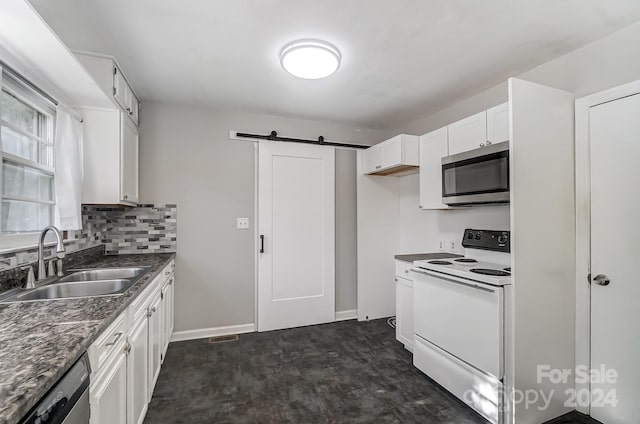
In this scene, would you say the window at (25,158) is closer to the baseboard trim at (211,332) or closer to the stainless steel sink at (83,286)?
the stainless steel sink at (83,286)

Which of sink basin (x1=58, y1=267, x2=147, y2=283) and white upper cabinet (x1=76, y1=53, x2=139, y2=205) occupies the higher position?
white upper cabinet (x1=76, y1=53, x2=139, y2=205)

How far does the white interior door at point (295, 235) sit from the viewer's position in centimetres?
334

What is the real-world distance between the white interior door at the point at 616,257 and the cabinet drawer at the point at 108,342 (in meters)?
2.70

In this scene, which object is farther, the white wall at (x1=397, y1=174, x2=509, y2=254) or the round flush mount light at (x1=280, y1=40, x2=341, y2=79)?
the white wall at (x1=397, y1=174, x2=509, y2=254)

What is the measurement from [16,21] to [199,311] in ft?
8.67

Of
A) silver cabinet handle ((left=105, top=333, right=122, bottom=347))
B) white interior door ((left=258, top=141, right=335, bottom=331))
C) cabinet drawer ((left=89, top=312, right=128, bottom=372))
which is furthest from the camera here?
white interior door ((left=258, top=141, right=335, bottom=331))

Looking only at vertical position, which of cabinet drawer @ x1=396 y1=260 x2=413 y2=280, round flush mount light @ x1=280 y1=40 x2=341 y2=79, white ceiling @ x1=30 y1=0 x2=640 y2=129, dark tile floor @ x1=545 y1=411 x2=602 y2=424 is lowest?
dark tile floor @ x1=545 y1=411 x2=602 y2=424

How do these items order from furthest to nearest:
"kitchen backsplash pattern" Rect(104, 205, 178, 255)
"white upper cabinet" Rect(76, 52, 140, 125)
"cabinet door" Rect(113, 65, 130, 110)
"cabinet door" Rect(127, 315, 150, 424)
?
"kitchen backsplash pattern" Rect(104, 205, 178, 255) < "cabinet door" Rect(113, 65, 130, 110) < "white upper cabinet" Rect(76, 52, 140, 125) < "cabinet door" Rect(127, 315, 150, 424)

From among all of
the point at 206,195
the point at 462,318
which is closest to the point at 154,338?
the point at 206,195

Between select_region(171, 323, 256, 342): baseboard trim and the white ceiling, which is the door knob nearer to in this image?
the white ceiling

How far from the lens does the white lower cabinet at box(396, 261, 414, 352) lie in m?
2.78

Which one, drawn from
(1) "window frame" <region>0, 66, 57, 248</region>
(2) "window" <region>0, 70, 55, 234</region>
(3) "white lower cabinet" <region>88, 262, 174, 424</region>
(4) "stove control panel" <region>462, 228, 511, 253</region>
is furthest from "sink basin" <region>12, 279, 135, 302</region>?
(4) "stove control panel" <region>462, 228, 511, 253</region>

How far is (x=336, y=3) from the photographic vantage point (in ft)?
5.32

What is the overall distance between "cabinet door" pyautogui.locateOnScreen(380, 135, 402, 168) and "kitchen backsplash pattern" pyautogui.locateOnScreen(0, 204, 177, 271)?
2.31 m
